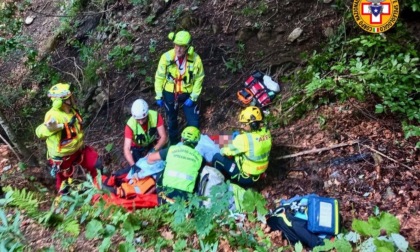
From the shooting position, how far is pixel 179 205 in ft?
9.84

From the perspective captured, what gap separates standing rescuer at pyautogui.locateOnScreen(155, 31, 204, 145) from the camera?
21.8ft

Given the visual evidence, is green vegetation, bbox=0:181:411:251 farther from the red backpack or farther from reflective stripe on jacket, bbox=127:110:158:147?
the red backpack

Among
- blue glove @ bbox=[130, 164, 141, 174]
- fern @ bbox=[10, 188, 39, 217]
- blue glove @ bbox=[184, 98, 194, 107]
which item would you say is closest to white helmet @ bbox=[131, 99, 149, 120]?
blue glove @ bbox=[130, 164, 141, 174]

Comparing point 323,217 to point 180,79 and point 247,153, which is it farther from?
point 180,79

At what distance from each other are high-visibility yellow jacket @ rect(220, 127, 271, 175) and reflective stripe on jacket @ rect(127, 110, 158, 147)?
4.36ft

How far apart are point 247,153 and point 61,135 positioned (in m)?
2.68

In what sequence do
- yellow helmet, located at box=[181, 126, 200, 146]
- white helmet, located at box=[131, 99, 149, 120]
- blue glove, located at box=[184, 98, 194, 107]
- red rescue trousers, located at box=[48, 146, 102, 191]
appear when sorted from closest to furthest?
yellow helmet, located at box=[181, 126, 200, 146]
white helmet, located at box=[131, 99, 149, 120]
red rescue trousers, located at box=[48, 146, 102, 191]
blue glove, located at box=[184, 98, 194, 107]

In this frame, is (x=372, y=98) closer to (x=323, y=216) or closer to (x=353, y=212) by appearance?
(x=353, y=212)

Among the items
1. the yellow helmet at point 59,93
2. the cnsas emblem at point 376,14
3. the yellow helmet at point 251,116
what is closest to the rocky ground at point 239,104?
the cnsas emblem at point 376,14

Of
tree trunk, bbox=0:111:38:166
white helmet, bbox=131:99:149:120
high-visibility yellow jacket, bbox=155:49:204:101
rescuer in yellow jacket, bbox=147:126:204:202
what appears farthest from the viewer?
high-visibility yellow jacket, bbox=155:49:204:101

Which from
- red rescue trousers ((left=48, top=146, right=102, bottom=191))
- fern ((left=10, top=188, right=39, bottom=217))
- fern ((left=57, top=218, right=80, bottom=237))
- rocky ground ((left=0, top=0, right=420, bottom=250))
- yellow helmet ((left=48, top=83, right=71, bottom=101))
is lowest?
rocky ground ((left=0, top=0, right=420, bottom=250))

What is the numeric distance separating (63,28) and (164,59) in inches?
215

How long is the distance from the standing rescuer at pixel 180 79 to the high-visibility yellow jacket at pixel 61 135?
5.29 ft

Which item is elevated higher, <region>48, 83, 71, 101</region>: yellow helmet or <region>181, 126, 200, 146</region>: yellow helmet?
<region>48, 83, 71, 101</region>: yellow helmet
